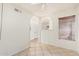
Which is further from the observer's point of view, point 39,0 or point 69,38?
point 69,38

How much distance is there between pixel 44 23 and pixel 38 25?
0.46ft

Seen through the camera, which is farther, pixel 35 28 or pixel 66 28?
pixel 66 28

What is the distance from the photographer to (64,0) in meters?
1.52

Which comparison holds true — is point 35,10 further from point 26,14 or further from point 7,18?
point 7,18

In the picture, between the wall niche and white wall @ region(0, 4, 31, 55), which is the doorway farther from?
the wall niche

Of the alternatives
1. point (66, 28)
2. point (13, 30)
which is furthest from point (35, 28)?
point (66, 28)

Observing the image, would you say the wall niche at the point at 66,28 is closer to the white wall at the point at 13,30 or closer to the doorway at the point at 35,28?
the doorway at the point at 35,28

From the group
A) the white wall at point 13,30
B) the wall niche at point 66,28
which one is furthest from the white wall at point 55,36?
the white wall at point 13,30

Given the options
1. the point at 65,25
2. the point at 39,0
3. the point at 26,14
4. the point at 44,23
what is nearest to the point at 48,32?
the point at 44,23

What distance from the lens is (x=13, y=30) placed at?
207cm

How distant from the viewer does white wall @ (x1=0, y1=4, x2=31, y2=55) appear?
195 centimetres

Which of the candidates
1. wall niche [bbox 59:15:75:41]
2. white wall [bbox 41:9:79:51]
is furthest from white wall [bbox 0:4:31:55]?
wall niche [bbox 59:15:75:41]

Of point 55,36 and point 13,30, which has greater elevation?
point 13,30

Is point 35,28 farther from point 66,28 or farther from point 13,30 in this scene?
point 66,28
